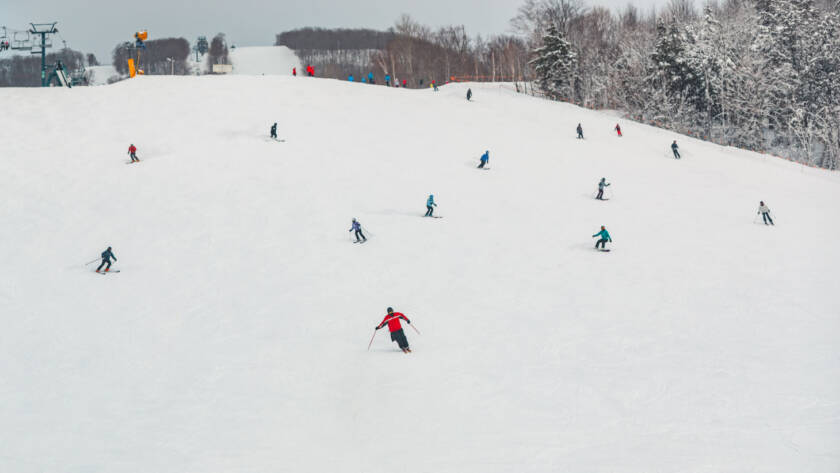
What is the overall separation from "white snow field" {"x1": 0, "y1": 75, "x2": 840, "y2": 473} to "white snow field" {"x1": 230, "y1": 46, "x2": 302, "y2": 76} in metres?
99.8

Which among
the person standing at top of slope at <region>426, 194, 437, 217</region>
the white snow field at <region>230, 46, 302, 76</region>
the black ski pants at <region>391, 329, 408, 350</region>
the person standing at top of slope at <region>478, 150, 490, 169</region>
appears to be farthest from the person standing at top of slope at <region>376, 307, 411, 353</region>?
the white snow field at <region>230, 46, 302, 76</region>

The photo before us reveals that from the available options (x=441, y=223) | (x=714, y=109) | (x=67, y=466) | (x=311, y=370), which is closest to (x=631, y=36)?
(x=714, y=109)

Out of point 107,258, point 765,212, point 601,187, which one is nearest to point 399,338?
point 107,258

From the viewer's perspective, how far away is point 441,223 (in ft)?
70.2

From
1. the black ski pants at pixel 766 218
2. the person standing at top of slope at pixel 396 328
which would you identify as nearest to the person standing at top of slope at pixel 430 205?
the person standing at top of slope at pixel 396 328

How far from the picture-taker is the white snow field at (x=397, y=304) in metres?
7.96

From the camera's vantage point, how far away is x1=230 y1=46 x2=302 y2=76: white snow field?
12812 cm

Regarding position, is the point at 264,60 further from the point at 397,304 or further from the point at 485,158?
the point at 397,304

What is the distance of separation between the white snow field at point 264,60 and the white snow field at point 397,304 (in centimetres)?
9984

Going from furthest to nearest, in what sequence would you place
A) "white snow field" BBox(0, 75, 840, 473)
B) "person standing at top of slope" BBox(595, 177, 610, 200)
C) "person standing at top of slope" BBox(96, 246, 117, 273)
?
"person standing at top of slope" BBox(595, 177, 610, 200), "person standing at top of slope" BBox(96, 246, 117, 273), "white snow field" BBox(0, 75, 840, 473)

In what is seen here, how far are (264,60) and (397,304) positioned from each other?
142 m

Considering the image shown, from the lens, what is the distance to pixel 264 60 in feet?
465

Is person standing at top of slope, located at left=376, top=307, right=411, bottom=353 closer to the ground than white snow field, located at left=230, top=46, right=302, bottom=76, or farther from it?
closer to the ground

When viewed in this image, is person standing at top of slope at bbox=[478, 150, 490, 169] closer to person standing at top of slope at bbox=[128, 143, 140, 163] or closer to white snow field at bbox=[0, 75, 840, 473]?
white snow field at bbox=[0, 75, 840, 473]
